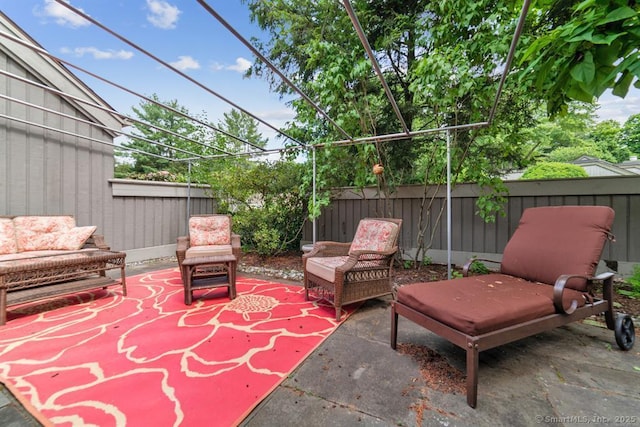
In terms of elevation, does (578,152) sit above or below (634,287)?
above

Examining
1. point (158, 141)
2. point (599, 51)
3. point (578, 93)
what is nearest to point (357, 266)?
point (578, 93)

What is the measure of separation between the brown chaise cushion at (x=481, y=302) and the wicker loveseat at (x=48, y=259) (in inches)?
138

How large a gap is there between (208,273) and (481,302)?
291 cm

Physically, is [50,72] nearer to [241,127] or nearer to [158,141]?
[158,141]

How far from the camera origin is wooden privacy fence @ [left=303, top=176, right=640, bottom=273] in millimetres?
3537

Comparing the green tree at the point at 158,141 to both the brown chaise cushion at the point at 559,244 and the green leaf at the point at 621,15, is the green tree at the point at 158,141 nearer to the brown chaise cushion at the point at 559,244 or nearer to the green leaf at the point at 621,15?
the brown chaise cushion at the point at 559,244

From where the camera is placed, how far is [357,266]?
2.82 metres

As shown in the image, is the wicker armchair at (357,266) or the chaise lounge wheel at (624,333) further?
the wicker armchair at (357,266)

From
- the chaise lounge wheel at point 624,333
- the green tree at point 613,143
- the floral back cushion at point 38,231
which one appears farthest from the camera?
the green tree at point 613,143

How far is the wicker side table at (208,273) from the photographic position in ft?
9.86

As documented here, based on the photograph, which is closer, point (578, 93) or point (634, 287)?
point (578, 93)

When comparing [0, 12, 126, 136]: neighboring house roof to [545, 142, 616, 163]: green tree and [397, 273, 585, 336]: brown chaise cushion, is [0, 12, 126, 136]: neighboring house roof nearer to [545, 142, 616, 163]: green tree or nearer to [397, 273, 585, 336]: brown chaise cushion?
[397, 273, 585, 336]: brown chaise cushion

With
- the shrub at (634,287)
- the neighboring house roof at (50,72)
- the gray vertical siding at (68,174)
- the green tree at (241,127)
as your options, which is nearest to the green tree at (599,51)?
the shrub at (634,287)

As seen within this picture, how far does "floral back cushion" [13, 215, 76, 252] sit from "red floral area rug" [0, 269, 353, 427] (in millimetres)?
901
